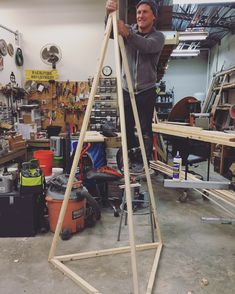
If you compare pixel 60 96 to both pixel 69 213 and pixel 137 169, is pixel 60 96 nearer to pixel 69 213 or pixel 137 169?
pixel 137 169

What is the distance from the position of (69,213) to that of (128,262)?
2.50ft

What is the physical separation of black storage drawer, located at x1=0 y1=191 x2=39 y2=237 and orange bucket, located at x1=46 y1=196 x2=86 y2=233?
0.51ft

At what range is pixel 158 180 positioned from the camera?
188 inches

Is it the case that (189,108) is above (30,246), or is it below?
above

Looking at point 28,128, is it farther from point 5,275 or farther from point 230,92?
point 230,92

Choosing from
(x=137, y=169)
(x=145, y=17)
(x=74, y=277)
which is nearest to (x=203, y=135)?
(x=137, y=169)

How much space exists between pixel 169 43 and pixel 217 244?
2.88m

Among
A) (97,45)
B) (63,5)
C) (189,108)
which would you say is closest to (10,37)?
(63,5)

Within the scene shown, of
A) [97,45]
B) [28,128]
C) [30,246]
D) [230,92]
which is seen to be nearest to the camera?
[30,246]

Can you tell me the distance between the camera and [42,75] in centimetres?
589

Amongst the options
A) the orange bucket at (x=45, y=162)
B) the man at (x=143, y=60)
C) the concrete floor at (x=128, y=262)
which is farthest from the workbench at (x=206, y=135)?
the orange bucket at (x=45, y=162)

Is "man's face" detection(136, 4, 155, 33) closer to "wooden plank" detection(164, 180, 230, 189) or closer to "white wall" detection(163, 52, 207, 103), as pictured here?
"wooden plank" detection(164, 180, 230, 189)

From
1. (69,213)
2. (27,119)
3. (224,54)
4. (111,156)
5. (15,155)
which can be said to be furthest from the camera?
(224,54)

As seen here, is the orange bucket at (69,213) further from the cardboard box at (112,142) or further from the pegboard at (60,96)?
the pegboard at (60,96)
